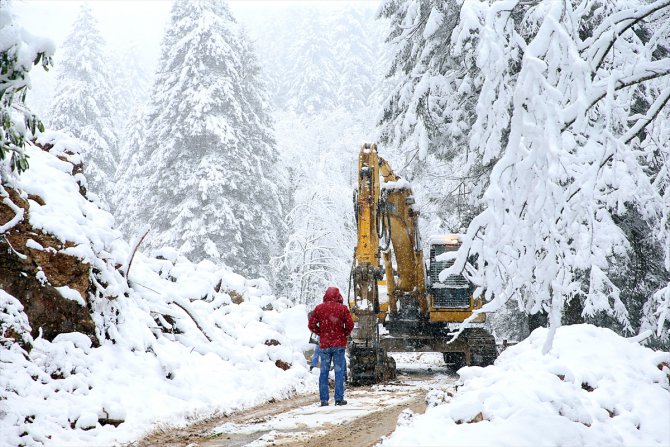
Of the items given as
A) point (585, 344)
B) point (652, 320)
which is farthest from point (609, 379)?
point (652, 320)

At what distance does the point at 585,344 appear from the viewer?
722 cm

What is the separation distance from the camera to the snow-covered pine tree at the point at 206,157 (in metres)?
25.3

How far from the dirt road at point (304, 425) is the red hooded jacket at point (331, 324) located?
3.27ft

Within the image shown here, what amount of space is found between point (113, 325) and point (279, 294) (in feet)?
64.7

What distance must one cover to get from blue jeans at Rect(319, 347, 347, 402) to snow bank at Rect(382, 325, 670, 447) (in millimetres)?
2452

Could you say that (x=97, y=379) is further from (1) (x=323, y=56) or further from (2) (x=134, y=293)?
(1) (x=323, y=56)

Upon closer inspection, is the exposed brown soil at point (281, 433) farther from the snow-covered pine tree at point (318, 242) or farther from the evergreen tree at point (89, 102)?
the evergreen tree at point (89, 102)

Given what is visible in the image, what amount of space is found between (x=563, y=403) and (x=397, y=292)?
10.3 m

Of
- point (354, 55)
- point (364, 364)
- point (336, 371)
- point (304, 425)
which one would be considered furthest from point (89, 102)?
point (304, 425)

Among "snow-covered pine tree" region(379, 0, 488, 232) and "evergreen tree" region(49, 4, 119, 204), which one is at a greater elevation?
"evergreen tree" region(49, 4, 119, 204)

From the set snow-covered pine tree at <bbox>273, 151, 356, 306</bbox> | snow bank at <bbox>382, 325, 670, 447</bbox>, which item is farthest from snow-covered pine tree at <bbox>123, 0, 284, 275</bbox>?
snow bank at <bbox>382, 325, 670, 447</bbox>

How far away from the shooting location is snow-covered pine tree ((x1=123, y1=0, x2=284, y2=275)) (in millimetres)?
25312

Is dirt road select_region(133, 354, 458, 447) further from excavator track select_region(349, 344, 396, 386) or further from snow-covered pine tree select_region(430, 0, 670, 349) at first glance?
snow-covered pine tree select_region(430, 0, 670, 349)

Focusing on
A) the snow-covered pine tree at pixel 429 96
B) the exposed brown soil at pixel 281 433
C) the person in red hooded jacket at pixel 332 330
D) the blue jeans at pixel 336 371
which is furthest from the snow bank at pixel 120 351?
the snow-covered pine tree at pixel 429 96
